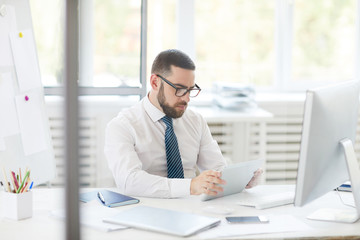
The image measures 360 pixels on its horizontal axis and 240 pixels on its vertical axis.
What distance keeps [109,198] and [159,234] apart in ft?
1.30

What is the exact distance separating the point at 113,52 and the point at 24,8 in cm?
138

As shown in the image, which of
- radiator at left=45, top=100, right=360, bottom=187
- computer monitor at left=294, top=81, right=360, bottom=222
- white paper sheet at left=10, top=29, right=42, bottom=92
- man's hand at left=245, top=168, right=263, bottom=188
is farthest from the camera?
radiator at left=45, top=100, right=360, bottom=187

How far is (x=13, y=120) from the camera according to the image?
92.6 inches

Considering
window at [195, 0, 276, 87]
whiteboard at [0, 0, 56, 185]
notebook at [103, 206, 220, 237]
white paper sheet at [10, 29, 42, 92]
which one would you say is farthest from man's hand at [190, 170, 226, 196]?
window at [195, 0, 276, 87]

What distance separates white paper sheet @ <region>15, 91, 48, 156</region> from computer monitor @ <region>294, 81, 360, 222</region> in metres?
1.32

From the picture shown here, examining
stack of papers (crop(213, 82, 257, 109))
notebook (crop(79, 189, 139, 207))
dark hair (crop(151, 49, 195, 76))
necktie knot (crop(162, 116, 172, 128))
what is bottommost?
stack of papers (crop(213, 82, 257, 109))

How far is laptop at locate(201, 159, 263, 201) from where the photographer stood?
189cm

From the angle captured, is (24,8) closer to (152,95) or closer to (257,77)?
(152,95)

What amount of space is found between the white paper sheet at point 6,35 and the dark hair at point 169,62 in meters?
0.64

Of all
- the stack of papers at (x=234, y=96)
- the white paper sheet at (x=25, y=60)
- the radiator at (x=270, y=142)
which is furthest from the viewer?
the radiator at (x=270, y=142)

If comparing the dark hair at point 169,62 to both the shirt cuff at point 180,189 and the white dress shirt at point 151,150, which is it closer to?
the white dress shirt at point 151,150

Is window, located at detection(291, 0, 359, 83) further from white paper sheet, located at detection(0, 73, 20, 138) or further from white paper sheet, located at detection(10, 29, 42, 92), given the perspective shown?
white paper sheet, located at detection(0, 73, 20, 138)

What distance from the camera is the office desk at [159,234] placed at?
5.07 feet

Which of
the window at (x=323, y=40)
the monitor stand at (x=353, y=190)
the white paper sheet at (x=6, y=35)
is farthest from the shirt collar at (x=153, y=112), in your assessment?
the window at (x=323, y=40)
